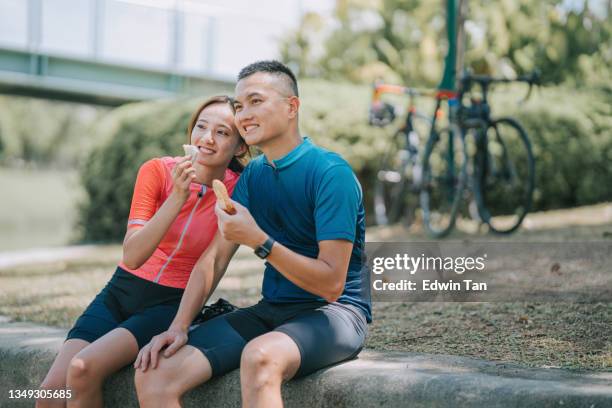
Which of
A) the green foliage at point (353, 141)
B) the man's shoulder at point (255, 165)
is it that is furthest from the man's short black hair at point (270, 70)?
the green foliage at point (353, 141)

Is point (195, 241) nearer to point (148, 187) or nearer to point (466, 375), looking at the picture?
point (148, 187)

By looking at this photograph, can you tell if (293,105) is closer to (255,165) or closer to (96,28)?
(255,165)

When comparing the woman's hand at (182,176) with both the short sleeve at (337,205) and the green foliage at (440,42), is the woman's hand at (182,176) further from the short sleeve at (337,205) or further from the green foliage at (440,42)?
the green foliage at (440,42)

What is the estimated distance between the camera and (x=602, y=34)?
1576 cm

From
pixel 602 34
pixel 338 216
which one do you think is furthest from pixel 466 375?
pixel 602 34

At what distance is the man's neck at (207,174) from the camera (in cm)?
329

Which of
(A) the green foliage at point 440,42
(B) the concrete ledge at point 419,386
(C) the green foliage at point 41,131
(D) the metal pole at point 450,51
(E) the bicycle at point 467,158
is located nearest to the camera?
(B) the concrete ledge at point 419,386

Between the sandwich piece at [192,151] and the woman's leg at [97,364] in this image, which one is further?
the sandwich piece at [192,151]

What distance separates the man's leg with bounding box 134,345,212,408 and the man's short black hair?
98cm

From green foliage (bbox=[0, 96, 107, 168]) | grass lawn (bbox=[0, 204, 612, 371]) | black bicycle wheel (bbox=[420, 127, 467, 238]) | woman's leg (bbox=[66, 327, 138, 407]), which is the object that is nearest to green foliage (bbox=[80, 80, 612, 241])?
black bicycle wheel (bbox=[420, 127, 467, 238])

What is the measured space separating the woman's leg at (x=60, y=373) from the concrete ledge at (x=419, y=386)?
195 millimetres

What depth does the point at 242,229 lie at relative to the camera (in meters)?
2.59

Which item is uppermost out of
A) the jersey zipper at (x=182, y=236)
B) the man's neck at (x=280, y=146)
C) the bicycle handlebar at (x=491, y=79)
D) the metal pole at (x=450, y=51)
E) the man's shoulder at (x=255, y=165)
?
the metal pole at (x=450, y=51)

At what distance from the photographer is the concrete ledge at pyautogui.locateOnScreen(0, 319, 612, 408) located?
2.42m
